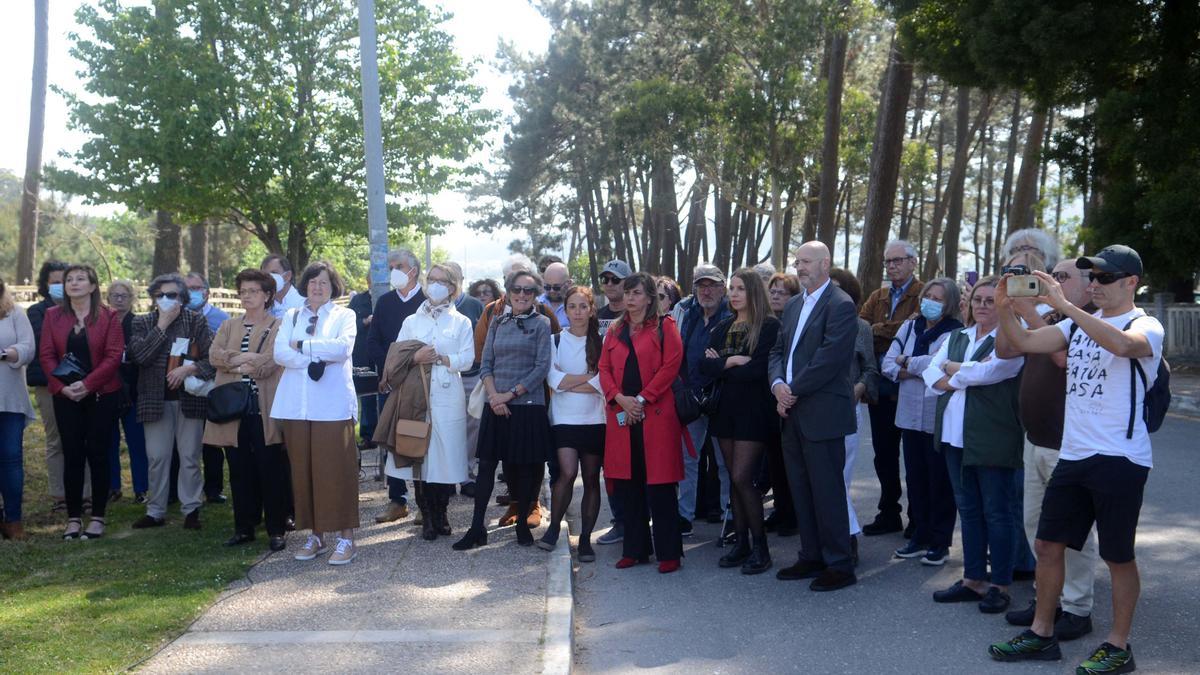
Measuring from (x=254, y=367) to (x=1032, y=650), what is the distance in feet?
17.5

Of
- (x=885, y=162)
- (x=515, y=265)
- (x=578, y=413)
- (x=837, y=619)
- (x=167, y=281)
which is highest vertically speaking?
(x=885, y=162)

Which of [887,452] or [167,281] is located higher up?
[167,281]

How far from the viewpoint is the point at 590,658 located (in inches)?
238

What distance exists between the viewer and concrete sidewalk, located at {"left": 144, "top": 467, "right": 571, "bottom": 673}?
18.1 ft

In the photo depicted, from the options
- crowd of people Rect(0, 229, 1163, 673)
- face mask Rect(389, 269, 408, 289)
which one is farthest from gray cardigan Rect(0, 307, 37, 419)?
face mask Rect(389, 269, 408, 289)

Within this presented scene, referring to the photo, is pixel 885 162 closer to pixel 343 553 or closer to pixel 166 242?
pixel 343 553

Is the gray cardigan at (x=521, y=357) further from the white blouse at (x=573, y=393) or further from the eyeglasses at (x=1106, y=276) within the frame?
the eyeglasses at (x=1106, y=276)

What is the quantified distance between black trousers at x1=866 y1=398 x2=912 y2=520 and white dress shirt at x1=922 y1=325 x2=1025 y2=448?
1.40m

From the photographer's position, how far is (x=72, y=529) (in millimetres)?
8766

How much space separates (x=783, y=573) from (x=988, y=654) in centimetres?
186

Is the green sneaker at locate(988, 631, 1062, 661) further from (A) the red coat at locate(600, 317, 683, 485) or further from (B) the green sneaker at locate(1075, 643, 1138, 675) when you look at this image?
(A) the red coat at locate(600, 317, 683, 485)

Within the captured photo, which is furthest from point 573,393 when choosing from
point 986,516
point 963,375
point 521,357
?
point 986,516

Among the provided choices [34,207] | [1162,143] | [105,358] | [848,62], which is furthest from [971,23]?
[34,207]

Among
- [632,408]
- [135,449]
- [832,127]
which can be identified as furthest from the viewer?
[832,127]
